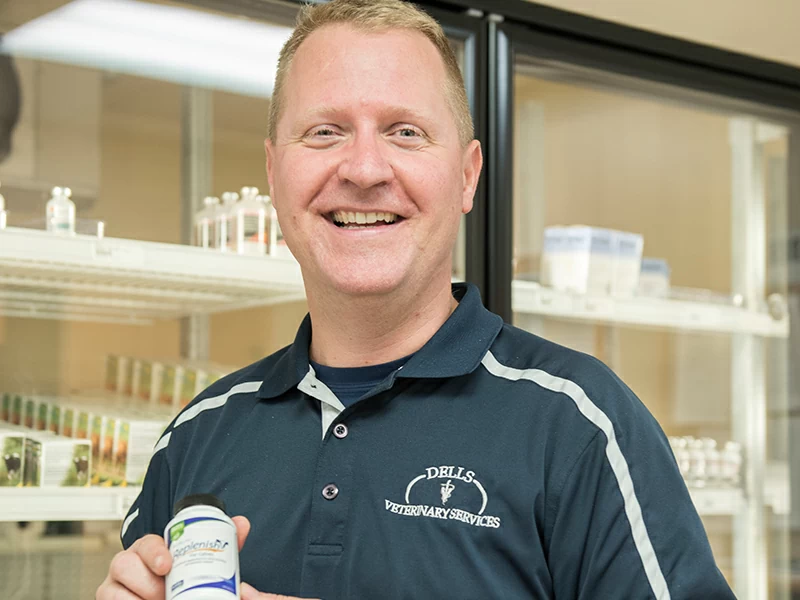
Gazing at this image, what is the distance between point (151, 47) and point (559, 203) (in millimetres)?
1242

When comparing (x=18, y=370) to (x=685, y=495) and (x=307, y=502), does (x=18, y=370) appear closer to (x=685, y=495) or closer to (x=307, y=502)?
Result: (x=307, y=502)

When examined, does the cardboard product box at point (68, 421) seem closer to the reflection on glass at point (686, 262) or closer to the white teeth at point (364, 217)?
the white teeth at point (364, 217)

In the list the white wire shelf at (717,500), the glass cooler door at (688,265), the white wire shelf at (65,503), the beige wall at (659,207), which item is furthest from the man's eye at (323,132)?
the white wire shelf at (717,500)

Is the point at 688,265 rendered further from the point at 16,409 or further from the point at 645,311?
the point at 16,409

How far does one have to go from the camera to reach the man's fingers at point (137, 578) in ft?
3.86

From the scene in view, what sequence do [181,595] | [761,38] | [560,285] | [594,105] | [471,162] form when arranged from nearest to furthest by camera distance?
[181,595], [471,162], [560,285], [594,105], [761,38]

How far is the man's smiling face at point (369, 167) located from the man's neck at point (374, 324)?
30 mm

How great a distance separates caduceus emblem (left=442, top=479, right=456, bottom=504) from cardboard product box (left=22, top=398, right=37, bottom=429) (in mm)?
1073

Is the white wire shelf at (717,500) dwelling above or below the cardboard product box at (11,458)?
below

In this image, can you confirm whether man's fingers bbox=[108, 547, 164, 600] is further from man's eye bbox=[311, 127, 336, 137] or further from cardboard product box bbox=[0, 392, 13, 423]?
cardboard product box bbox=[0, 392, 13, 423]

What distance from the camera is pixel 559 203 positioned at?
9.48 feet

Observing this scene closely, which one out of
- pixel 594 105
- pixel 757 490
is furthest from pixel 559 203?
pixel 757 490

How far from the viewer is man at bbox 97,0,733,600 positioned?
127 cm

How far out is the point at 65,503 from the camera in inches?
75.7
